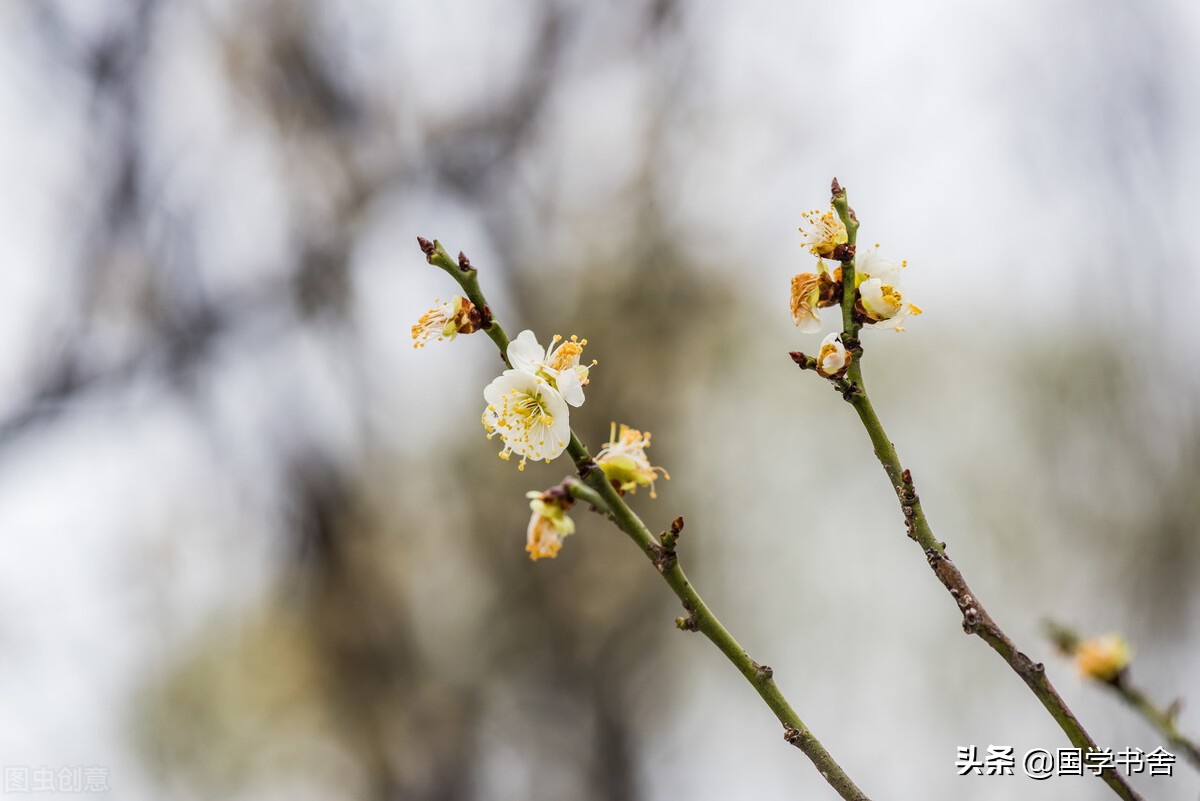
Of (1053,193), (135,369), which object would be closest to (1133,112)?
(1053,193)

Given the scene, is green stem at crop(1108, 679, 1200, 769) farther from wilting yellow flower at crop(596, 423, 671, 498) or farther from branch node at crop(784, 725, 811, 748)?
wilting yellow flower at crop(596, 423, 671, 498)

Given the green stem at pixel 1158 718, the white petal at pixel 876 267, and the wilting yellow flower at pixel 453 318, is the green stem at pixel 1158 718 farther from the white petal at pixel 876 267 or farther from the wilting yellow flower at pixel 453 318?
the wilting yellow flower at pixel 453 318

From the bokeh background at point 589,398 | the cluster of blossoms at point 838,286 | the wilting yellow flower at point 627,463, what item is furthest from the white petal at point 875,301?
the bokeh background at point 589,398

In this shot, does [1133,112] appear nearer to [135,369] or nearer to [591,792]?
[591,792]

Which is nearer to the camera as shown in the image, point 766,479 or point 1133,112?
point 1133,112

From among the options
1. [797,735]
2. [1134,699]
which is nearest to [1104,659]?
[1134,699]

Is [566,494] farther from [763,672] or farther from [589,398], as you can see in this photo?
[589,398]
